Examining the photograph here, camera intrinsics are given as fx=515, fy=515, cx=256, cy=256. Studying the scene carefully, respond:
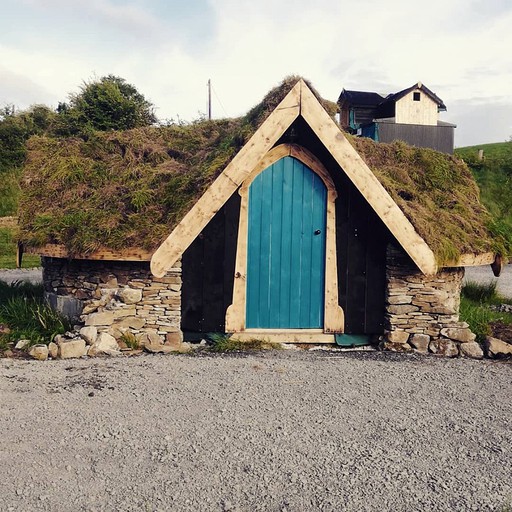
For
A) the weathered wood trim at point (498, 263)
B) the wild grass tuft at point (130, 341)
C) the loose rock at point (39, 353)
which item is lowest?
the loose rock at point (39, 353)

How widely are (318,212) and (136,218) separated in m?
Answer: 2.67

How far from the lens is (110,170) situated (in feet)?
29.4

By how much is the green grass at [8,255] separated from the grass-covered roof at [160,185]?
9.22 metres

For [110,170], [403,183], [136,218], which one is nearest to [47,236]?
[136,218]

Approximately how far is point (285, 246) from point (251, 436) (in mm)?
3606

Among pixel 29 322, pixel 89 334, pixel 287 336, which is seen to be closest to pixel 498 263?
pixel 287 336

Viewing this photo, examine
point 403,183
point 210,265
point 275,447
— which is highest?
point 403,183

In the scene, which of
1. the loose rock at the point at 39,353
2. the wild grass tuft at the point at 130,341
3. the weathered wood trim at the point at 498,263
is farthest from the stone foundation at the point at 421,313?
the loose rock at the point at 39,353

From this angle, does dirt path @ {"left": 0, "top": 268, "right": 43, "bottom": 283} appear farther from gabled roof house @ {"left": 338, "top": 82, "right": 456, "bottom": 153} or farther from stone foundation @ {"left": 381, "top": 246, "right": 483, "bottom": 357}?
gabled roof house @ {"left": 338, "top": 82, "right": 456, "bottom": 153}

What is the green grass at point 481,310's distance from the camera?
8.20m

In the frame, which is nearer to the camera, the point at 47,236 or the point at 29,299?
the point at 47,236

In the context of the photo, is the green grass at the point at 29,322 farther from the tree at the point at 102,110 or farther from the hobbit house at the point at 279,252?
the tree at the point at 102,110

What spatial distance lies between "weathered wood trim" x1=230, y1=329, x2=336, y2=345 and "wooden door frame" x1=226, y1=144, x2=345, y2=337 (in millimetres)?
18

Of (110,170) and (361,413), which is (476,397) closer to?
(361,413)
